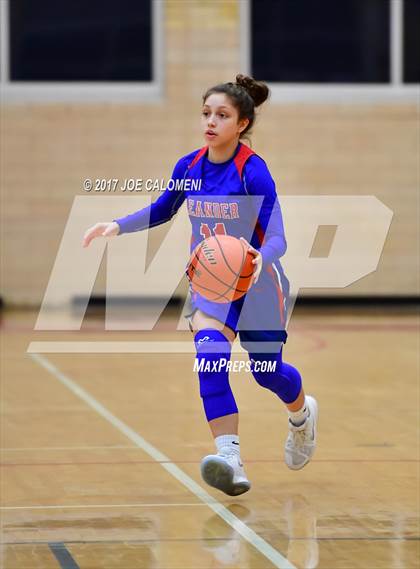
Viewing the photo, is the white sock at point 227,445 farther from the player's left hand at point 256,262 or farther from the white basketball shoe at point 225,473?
the player's left hand at point 256,262

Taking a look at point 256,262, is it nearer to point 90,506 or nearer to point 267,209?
point 267,209

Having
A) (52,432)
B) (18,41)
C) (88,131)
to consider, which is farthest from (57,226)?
(52,432)

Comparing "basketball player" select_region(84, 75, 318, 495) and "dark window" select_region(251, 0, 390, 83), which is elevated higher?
"basketball player" select_region(84, 75, 318, 495)

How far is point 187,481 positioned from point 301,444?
54cm

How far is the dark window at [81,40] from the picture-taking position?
559 inches

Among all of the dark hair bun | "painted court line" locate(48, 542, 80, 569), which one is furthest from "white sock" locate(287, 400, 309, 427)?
"painted court line" locate(48, 542, 80, 569)

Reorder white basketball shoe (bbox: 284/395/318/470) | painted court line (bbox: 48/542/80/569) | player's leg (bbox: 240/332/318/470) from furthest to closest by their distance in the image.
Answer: white basketball shoe (bbox: 284/395/318/470), player's leg (bbox: 240/332/318/470), painted court line (bbox: 48/542/80/569)

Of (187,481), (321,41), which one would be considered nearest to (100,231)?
(187,481)

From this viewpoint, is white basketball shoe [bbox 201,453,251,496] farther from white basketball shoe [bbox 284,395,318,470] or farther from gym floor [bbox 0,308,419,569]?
white basketball shoe [bbox 284,395,318,470]

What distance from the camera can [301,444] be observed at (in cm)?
555

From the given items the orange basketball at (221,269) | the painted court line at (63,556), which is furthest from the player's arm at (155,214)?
the painted court line at (63,556)

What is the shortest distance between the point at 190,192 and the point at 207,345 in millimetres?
673

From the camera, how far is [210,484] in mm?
4957

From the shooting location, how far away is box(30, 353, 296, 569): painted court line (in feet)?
13.8
